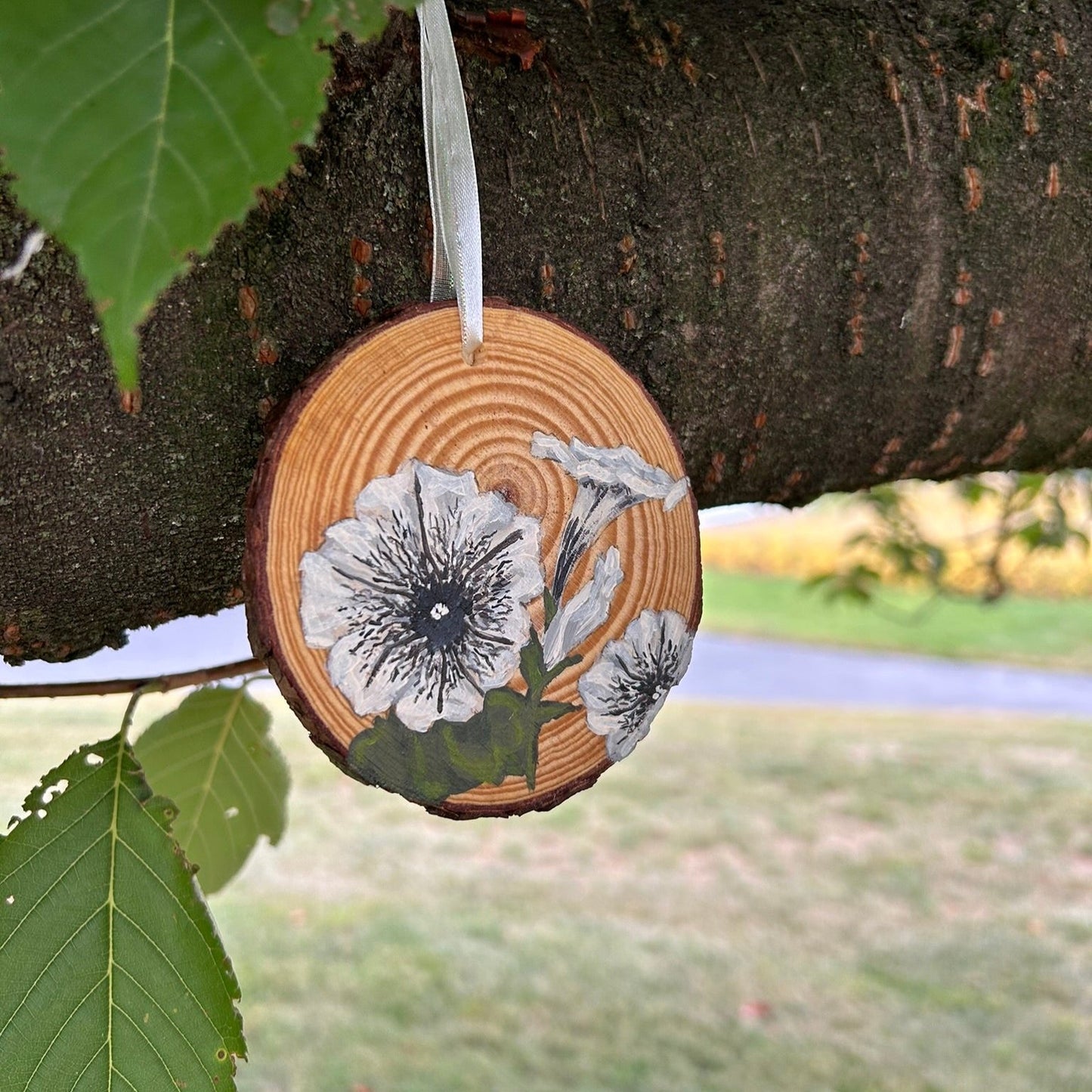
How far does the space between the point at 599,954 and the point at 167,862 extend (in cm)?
427

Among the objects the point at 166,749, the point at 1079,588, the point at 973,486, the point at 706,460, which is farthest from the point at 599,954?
the point at 1079,588

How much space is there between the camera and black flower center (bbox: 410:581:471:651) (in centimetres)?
79

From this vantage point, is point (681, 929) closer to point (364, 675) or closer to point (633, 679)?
point (633, 679)

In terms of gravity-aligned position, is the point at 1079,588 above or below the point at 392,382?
above

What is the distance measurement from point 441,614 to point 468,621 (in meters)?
0.02

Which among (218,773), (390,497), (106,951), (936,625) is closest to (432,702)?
(390,497)

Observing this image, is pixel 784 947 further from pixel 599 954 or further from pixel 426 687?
pixel 426 687

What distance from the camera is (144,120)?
20.6 inches

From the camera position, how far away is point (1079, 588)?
11.7 m

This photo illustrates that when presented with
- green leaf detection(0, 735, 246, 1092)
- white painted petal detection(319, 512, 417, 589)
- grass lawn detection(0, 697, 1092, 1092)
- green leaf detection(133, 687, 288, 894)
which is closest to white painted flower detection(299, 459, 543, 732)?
white painted petal detection(319, 512, 417, 589)

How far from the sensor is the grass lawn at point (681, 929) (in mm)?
4156

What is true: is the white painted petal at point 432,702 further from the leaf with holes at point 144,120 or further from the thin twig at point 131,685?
the leaf with holes at point 144,120

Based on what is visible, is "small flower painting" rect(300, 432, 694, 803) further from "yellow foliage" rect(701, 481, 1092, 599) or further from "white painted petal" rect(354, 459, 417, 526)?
"yellow foliage" rect(701, 481, 1092, 599)

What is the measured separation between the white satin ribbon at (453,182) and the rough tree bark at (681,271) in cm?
3
